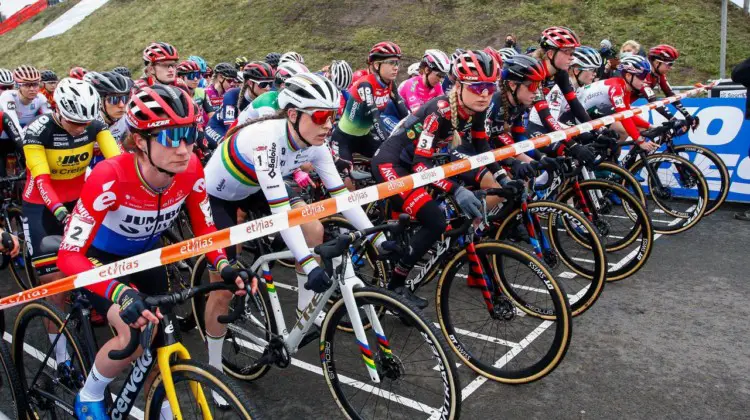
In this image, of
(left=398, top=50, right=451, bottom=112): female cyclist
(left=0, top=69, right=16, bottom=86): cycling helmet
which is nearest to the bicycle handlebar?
(left=398, top=50, right=451, bottom=112): female cyclist

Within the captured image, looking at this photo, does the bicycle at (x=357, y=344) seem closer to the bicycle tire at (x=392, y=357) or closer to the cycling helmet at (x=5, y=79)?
the bicycle tire at (x=392, y=357)

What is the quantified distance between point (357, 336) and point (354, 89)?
467 centimetres

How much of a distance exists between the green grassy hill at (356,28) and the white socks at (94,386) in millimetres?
21111

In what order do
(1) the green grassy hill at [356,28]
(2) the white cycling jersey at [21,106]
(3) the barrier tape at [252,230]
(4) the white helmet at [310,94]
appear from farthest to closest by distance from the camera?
(1) the green grassy hill at [356,28], (2) the white cycling jersey at [21,106], (4) the white helmet at [310,94], (3) the barrier tape at [252,230]

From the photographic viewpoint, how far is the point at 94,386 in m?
3.16

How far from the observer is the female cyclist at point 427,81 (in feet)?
26.8

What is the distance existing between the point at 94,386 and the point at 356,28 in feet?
101

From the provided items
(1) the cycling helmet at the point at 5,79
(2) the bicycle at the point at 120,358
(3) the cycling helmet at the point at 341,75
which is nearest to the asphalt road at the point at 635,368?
(2) the bicycle at the point at 120,358

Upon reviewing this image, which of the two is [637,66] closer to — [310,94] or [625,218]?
[625,218]

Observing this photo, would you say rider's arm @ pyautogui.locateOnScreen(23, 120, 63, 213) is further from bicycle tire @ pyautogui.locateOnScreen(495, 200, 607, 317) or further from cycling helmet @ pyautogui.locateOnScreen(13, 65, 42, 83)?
cycling helmet @ pyautogui.locateOnScreen(13, 65, 42, 83)

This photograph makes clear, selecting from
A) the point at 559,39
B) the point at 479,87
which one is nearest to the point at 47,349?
the point at 479,87

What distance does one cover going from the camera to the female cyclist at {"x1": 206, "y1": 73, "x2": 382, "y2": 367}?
12.7ft

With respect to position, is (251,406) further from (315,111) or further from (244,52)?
(244,52)

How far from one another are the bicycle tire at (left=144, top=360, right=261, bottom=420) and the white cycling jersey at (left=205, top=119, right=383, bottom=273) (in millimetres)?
1054
